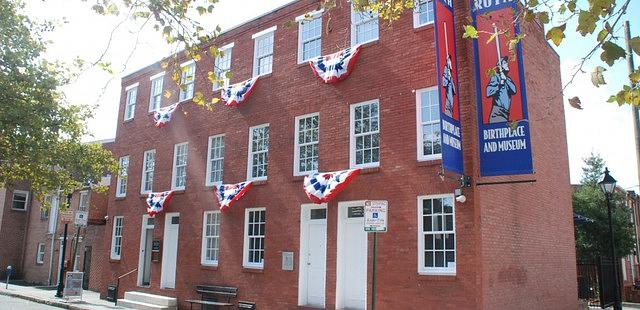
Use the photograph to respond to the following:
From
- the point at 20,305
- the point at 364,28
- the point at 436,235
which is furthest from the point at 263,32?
the point at 20,305

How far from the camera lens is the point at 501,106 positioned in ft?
40.2

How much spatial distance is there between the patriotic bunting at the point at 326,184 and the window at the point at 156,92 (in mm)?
10199

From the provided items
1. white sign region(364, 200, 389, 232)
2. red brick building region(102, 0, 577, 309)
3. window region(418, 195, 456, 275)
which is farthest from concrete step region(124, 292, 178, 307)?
white sign region(364, 200, 389, 232)

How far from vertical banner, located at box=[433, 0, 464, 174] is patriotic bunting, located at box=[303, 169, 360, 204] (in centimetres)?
296

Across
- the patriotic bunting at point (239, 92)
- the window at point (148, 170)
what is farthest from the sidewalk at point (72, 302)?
the patriotic bunting at point (239, 92)

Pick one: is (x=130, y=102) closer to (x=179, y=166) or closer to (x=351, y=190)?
(x=179, y=166)

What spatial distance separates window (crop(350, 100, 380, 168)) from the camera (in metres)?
14.3

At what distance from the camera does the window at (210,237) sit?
59.2 ft

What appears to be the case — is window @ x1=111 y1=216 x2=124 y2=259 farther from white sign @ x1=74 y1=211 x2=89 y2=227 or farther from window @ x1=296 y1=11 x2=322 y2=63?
window @ x1=296 y1=11 x2=322 y2=63

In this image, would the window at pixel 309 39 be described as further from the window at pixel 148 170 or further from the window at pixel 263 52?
the window at pixel 148 170

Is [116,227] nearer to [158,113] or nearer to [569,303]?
[158,113]

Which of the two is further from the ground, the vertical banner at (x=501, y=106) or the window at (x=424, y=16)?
the window at (x=424, y=16)

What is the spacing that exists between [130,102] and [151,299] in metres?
9.28

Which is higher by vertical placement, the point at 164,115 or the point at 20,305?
the point at 164,115
